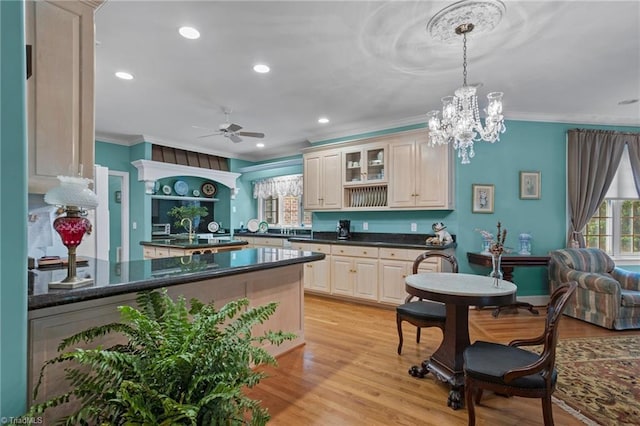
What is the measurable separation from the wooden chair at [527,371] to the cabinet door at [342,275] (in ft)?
A: 9.17

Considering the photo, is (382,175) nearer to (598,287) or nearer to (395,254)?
(395,254)

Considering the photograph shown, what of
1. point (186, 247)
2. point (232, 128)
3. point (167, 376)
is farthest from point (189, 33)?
point (186, 247)

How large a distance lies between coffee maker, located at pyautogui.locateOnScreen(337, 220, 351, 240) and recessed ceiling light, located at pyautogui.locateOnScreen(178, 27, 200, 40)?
3.41 metres

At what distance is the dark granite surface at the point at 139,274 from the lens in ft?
4.26

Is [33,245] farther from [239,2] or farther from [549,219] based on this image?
[549,219]

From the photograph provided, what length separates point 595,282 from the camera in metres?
3.51

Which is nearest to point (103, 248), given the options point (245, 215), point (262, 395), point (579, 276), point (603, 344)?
point (262, 395)

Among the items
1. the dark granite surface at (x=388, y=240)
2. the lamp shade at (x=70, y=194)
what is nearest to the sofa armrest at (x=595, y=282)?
the dark granite surface at (x=388, y=240)

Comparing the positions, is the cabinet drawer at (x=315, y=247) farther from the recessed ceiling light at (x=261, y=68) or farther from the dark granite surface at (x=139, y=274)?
the recessed ceiling light at (x=261, y=68)

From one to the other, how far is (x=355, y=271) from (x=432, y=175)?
1.76 m

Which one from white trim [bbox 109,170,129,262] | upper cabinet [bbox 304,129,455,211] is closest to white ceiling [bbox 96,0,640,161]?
upper cabinet [bbox 304,129,455,211]

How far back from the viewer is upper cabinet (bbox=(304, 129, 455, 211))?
13.7ft

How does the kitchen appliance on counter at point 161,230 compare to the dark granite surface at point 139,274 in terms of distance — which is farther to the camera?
the kitchen appliance on counter at point 161,230

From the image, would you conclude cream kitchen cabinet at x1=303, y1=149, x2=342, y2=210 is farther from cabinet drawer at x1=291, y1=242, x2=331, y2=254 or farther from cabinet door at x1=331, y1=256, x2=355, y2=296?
cabinet door at x1=331, y1=256, x2=355, y2=296
